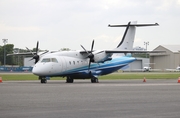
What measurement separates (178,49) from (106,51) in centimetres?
9524

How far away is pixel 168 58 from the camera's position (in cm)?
13375

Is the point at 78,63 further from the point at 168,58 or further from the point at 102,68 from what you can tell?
the point at 168,58

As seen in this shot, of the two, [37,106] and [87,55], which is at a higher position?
[87,55]

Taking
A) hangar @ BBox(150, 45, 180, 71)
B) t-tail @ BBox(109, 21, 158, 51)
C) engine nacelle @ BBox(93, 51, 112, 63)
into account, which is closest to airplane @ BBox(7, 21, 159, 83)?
engine nacelle @ BBox(93, 51, 112, 63)

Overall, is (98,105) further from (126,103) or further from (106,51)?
(106,51)

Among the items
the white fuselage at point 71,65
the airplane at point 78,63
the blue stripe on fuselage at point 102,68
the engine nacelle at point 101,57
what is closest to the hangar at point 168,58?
the blue stripe on fuselage at point 102,68

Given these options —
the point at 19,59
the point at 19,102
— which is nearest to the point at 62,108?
the point at 19,102

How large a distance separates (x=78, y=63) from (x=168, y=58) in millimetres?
93433

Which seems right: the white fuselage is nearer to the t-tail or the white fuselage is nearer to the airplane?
the airplane

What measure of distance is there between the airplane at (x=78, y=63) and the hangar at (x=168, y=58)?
85.1m

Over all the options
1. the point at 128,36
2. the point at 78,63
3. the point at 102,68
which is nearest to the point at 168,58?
the point at 128,36

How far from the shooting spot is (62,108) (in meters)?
17.1

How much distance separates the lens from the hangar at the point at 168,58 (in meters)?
132

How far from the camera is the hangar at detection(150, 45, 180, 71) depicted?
433ft
